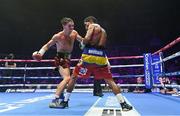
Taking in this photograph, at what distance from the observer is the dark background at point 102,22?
524 inches

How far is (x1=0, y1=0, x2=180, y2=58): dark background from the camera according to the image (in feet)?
43.7

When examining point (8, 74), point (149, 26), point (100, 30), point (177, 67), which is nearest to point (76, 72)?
point (100, 30)

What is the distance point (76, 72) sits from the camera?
3584 mm

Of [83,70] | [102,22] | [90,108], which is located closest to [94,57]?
[83,70]

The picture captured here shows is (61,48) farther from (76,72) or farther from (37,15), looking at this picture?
(37,15)

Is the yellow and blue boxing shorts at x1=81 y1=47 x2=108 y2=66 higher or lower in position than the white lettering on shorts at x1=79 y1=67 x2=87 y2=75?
higher

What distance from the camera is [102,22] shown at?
47.4ft

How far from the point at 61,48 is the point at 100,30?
70 cm

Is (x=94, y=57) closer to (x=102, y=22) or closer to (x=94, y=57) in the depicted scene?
(x=94, y=57)

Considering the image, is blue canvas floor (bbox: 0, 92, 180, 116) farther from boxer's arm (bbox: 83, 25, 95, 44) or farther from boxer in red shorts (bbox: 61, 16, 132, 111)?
boxer's arm (bbox: 83, 25, 95, 44)

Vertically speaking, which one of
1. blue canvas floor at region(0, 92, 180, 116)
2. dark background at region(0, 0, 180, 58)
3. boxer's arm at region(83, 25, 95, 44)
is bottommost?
blue canvas floor at region(0, 92, 180, 116)

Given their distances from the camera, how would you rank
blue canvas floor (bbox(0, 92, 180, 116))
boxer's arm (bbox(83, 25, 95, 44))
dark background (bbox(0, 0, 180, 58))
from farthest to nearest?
dark background (bbox(0, 0, 180, 58)) → boxer's arm (bbox(83, 25, 95, 44)) → blue canvas floor (bbox(0, 92, 180, 116))

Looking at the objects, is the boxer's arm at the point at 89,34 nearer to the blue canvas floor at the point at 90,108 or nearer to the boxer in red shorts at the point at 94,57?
the boxer in red shorts at the point at 94,57

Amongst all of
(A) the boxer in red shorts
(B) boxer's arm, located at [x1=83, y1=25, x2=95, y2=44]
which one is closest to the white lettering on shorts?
(A) the boxer in red shorts
